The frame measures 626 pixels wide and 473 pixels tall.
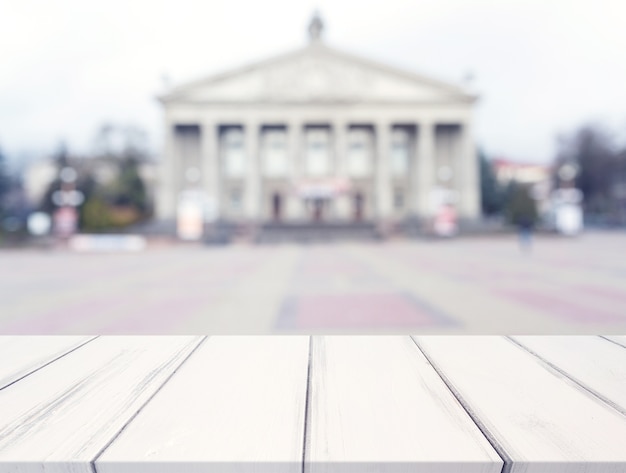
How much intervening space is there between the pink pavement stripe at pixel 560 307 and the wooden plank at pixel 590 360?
3.42 metres

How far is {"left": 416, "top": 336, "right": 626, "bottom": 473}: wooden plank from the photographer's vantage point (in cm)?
93

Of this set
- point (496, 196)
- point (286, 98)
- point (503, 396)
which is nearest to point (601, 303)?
point (503, 396)

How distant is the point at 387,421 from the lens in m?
1.10

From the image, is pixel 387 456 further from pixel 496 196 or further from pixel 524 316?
pixel 496 196

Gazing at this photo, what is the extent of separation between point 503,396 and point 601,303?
5664 millimetres

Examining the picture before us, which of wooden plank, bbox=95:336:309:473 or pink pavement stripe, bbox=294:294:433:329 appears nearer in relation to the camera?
wooden plank, bbox=95:336:309:473

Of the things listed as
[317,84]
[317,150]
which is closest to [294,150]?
[317,150]

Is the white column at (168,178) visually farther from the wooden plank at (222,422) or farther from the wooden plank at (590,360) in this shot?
the wooden plank at (590,360)

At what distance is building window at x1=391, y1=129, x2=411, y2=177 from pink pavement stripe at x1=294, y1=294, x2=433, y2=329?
115 ft

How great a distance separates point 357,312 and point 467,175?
114 feet

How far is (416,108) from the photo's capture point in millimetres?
36031

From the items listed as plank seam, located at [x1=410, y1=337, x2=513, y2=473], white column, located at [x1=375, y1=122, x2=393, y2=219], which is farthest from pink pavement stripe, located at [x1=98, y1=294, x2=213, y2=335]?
white column, located at [x1=375, y1=122, x2=393, y2=219]

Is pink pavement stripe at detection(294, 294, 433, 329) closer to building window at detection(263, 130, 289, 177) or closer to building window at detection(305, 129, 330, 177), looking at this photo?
building window at detection(305, 129, 330, 177)

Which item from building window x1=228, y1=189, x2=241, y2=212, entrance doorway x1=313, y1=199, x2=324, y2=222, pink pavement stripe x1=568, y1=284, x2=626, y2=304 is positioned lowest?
pink pavement stripe x1=568, y1=284, x2=626, y2=304
